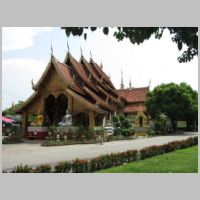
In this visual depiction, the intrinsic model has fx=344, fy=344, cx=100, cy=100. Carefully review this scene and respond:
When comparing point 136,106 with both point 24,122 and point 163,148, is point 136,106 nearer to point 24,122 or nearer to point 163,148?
point 24,122

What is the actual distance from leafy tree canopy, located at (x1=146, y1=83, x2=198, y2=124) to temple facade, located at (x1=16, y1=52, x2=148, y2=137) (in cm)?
Answer: 485

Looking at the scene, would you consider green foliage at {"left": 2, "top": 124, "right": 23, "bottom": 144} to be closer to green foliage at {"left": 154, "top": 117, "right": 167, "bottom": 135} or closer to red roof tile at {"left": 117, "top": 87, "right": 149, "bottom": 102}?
green foliage at {"left": 154, "top": 117, "right": 167, "bottom": 135}

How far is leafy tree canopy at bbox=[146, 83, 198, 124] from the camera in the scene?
92.1 feet

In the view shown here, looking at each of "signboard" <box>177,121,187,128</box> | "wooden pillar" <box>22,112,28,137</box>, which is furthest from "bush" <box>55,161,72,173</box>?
"signboard" <box>177,121,187,128</box>

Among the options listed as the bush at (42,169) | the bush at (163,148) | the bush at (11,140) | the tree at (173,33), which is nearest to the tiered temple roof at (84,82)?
the bush at (11,140)

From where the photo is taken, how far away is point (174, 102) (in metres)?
28.5

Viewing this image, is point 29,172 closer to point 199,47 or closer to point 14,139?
point 199,47

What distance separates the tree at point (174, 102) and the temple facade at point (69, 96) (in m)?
4.85

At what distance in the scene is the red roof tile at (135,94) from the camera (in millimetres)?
31978

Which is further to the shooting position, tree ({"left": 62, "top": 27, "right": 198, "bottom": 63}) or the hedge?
the hedge

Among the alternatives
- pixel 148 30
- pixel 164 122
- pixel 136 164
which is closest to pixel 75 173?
pixel 136 164

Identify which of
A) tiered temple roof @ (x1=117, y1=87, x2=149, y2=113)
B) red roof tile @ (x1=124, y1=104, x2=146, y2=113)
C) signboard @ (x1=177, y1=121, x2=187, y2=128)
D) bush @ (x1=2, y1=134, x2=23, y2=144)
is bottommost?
bush @ (x1=2, y1=134, x2=23, y2=144)

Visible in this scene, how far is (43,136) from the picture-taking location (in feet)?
69.8

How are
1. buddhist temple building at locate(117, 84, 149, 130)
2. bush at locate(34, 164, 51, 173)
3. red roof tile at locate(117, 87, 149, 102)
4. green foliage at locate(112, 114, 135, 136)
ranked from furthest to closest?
red roof tile at locate(117, 87, 149, 102)
buddhist temple building at locate(117, 84, 149, 130)
green foliage at locate(112, 114, 135, 136)
bush at locate(34, 164, 51, 173)
